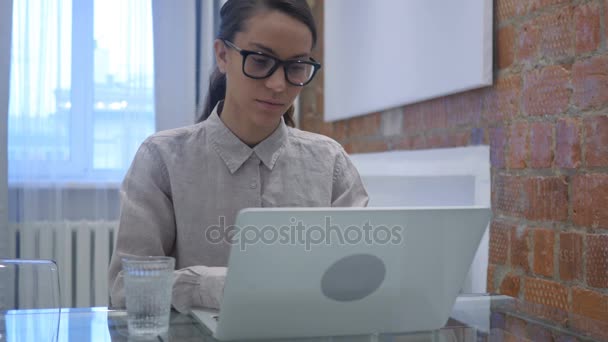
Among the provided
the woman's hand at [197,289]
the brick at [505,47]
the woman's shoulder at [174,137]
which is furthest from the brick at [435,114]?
the woman's hand at [197,289]

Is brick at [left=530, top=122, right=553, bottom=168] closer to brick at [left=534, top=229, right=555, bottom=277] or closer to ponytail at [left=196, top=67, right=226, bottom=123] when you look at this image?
brick at [left=534, top=229, right=555, bottom=277]

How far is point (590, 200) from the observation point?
1.43 metres

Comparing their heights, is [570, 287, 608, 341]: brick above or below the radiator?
above

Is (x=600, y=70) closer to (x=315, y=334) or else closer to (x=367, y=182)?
(x=315, y=334)

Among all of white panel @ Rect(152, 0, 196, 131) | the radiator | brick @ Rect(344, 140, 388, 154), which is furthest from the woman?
the radiator

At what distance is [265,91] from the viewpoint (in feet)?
4.45

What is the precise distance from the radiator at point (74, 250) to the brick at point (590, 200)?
7.51 ft

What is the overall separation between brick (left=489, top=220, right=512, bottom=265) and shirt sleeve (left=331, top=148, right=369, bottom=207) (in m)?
0.41

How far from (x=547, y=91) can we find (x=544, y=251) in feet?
1.23

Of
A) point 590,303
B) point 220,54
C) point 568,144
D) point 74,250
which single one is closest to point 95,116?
point 74,250

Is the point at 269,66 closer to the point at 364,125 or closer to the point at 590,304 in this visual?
the point at 590,304

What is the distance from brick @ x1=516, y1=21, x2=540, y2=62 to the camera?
1634 millimetres

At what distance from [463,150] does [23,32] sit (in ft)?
7.03
